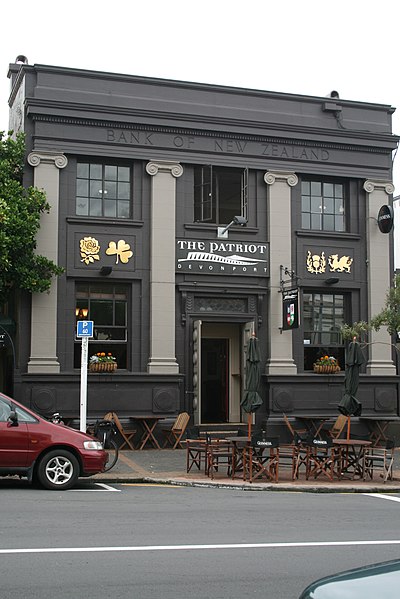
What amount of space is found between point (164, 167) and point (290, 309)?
4.81m

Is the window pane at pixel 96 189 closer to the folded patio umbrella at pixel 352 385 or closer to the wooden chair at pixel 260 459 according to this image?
the folded patio umbrella at pixel 352 385

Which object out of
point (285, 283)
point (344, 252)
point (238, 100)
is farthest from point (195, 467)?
point (238, 100)

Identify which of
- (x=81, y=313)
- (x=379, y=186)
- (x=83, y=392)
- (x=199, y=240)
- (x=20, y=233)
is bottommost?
(x=83, y=392)

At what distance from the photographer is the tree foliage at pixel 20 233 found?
1836cm

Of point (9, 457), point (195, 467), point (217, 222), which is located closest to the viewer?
point (9, 457)

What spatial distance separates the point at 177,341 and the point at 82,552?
1229 centimetres

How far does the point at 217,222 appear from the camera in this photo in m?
21.0

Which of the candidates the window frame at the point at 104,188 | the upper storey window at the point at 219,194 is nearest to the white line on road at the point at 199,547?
the upper storey window at the point at 219,194

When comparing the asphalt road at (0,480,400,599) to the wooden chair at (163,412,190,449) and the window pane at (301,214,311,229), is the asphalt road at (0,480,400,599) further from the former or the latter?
the window pane at (301,214,311,229)

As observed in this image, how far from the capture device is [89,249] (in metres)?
20.0

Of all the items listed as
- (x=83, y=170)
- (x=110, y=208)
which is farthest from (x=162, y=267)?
(x=83, y=170)

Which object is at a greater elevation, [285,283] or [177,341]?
[285,283]

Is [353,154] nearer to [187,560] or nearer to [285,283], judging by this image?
[285,283]

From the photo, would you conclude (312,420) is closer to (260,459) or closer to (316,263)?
(316,263)
